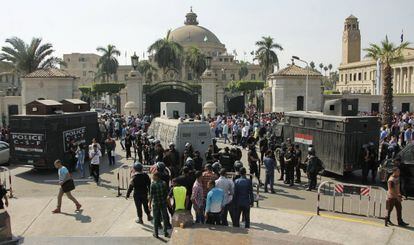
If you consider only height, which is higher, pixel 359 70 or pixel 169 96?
pixel 359 70

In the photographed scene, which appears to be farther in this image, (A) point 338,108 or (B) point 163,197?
(A) point 338,108

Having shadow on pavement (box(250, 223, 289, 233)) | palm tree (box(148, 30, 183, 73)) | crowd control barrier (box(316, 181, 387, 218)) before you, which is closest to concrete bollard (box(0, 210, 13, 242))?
shadow on pavement (box(250, 223, 289, 233))

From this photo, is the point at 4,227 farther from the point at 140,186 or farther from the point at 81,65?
the point at 81,65

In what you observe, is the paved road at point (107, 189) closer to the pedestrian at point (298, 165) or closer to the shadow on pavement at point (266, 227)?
the pedestrian at point (298, 165)

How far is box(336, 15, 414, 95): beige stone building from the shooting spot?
236 ft

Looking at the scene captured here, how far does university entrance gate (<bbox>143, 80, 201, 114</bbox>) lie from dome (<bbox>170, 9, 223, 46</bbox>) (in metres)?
70.3

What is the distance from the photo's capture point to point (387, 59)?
91.5 ft

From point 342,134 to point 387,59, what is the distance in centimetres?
1637

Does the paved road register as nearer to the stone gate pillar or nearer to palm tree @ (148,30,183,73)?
the stone gate pillar

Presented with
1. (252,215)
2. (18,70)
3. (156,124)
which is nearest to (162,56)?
(18,70)

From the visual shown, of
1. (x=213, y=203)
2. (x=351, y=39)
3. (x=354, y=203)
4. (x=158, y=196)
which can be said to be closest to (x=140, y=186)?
(x=158, y=196)

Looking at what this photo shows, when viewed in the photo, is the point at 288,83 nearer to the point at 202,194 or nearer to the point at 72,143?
the point at 72,143

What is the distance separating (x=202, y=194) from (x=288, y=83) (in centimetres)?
2550

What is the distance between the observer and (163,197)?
8812 mm
